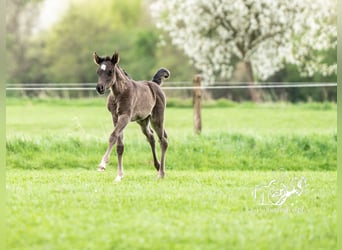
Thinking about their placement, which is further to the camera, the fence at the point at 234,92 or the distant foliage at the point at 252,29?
the distant foliage at the point at 252,29

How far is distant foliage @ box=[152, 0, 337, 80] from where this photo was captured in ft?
114

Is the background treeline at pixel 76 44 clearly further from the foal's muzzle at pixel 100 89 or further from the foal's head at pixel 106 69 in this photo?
the foal's muzzle at pixel 100 89

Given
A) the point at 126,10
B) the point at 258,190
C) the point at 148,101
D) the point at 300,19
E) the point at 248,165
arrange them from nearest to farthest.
→ the point at 258,190
the point at 148,101
the point at 248,165
the point at 300,19
the point at 126,10

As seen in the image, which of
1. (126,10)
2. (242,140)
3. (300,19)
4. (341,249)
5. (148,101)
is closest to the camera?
(341,249)

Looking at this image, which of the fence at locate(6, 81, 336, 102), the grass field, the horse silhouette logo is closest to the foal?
the grass field

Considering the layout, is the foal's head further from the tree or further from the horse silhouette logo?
the tree

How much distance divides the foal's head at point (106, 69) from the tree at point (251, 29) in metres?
24.4

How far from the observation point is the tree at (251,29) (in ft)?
114

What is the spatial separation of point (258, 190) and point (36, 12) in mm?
58758

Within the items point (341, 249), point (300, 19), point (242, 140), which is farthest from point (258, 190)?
point (300, 19)

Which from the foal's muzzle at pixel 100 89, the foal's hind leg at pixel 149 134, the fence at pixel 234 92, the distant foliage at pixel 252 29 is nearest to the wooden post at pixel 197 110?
the foal's hind leg at pixel 149 134

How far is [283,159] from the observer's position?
49.1 ft

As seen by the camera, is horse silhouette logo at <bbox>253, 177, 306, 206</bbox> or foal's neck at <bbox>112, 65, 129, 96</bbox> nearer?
horse silhouette logo at <bbox>253, 177, 306, 206</bbox>

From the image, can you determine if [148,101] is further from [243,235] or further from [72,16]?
[72,16]
